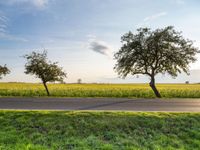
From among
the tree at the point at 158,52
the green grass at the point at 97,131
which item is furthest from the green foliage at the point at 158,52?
the green grass at the point at 97,131

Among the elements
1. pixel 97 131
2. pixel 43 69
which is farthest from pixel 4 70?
pixel 97 131

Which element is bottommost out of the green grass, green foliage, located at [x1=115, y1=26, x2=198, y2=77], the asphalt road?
the green grass

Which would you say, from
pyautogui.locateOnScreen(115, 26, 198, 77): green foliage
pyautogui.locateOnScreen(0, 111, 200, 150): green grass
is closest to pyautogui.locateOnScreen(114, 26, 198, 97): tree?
pyautogui.locateOnScreen(115, 26, 198, 77): green foliage

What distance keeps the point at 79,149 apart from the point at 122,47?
2143 centimetres

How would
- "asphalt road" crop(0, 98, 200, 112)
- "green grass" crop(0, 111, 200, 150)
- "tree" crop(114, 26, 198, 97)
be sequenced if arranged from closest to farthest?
"green grass" crop(0, 111, 200, 150), "asphalt road" crop(0, 98, 200, 112), "tree" crop(114, 26, 198, 97)

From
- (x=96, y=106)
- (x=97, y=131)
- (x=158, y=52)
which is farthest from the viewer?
(x=158, y=52)

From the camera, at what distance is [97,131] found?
35.0ft

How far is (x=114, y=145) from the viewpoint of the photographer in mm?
9555

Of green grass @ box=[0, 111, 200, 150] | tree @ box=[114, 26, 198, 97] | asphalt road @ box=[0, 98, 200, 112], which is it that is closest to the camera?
green grass @ box=[0, 111, 200, 150]

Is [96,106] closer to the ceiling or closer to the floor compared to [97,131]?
closer to the ceiling

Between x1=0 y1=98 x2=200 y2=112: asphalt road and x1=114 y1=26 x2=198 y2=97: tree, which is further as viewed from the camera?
x1=114 y1=26 x2=198 y2=97: tree

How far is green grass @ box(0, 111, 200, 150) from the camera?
9.52 metres

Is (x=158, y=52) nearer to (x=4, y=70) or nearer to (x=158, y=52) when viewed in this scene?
(x=158, y=52)

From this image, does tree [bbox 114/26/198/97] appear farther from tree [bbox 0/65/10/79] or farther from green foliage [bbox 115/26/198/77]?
tree [bbox 0/65/10/79]
